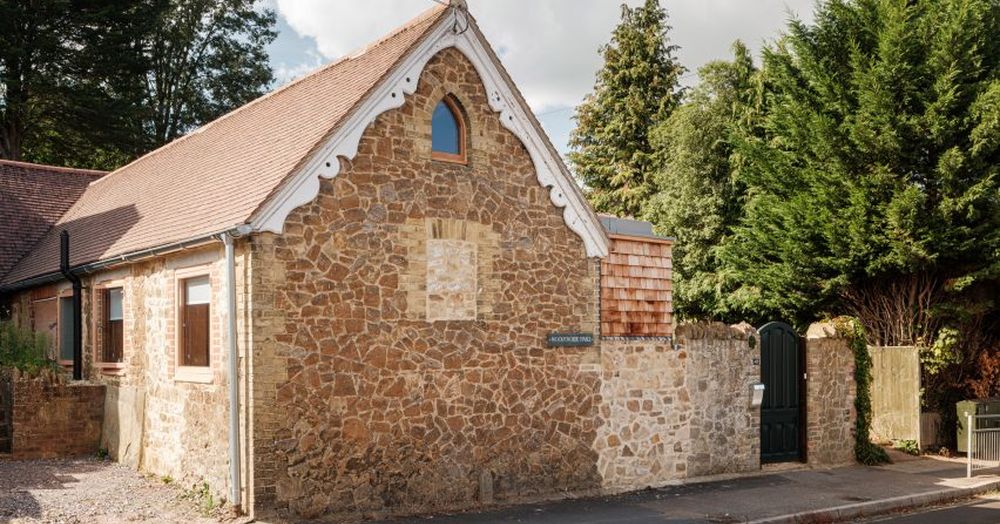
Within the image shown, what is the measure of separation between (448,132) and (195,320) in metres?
4.46

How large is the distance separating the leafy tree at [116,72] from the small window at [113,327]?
1893cm

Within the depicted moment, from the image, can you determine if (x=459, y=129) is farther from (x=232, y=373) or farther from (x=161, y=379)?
(x=161, y=379)

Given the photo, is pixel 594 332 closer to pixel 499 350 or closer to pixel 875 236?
pixel 499 350

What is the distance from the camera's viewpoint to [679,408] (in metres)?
15.1

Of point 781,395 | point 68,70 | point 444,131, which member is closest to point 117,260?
point 444,131

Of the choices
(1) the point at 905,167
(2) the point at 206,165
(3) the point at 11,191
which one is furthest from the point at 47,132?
(1) the point at 905,167

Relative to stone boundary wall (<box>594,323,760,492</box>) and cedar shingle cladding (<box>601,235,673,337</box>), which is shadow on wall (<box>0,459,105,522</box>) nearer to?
stone boundary wall (<box>594,323,760,492</box>)

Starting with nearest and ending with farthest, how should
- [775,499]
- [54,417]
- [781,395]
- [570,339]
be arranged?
[775,499], [570,339], [54,417], [781,395]

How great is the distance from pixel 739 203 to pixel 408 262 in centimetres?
1840

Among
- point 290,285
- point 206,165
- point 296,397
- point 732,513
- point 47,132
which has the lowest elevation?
point 732,513

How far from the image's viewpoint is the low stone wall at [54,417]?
584 inches

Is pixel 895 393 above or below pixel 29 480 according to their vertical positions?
above

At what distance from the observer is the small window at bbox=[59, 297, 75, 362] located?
58.3 ft

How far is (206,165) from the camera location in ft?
52.2
